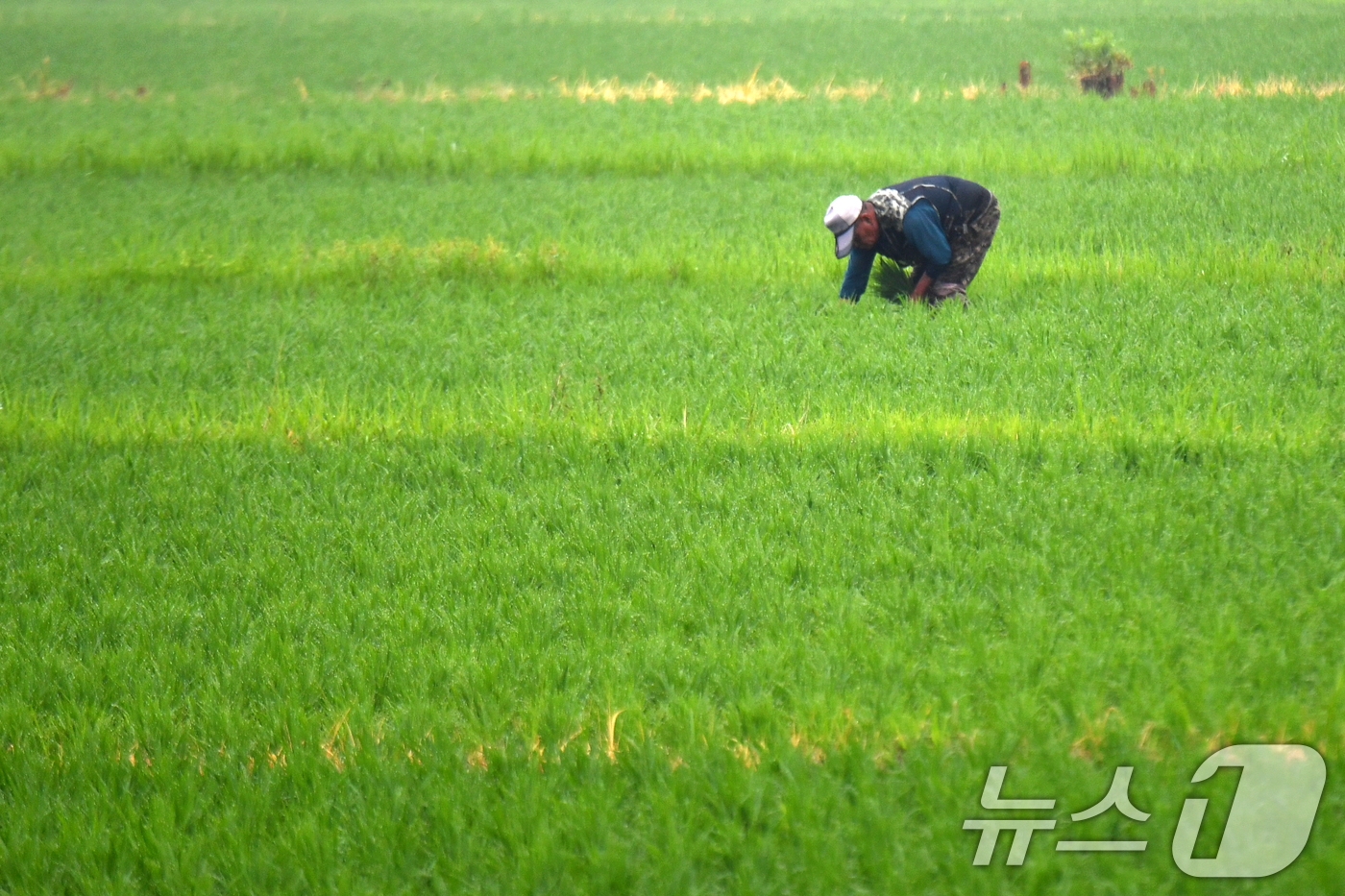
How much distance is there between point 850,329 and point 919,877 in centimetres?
447

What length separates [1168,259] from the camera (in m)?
7.52

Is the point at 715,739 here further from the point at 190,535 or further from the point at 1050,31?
the point at 1050,31

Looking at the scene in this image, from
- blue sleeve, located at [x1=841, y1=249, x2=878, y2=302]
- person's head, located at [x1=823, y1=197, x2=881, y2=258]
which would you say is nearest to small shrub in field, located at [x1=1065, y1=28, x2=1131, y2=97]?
blue sleeve, located at [x1=841, y1=249, x2=878, y2=302]

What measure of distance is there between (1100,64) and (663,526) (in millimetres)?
14647

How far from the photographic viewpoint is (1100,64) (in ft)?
52.8

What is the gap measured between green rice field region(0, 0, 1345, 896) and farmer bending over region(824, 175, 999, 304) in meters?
0.26

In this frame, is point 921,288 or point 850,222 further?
point 921,288

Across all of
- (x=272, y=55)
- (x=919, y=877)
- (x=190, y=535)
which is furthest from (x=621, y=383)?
(x=272, y=55)

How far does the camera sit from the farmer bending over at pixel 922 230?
21.0ft

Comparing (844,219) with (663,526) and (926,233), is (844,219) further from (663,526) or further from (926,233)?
(663,526)

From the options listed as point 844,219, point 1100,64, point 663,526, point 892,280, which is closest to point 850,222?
point 844,219

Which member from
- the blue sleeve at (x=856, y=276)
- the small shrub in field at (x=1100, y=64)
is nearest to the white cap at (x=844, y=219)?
the blue sleeve at (x=856, y=276)

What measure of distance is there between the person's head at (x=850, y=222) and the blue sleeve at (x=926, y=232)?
7.9 inches

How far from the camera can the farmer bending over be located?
6.40 metres
